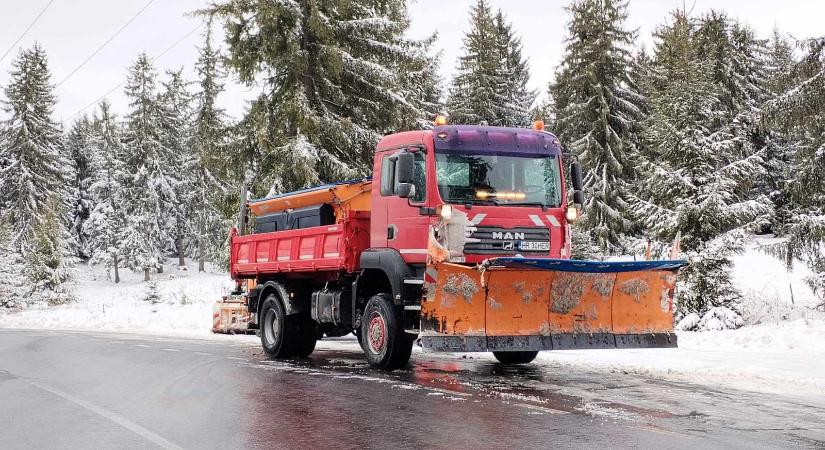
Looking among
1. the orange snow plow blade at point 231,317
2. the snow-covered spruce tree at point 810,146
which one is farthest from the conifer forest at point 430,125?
the orange snow plow blade at point 231,317

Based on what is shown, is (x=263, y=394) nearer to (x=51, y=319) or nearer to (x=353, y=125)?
(x=353, y=125)

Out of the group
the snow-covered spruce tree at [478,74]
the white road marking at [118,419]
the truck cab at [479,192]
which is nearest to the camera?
the white road marking at [118,419]

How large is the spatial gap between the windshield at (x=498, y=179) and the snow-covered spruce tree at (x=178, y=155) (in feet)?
177

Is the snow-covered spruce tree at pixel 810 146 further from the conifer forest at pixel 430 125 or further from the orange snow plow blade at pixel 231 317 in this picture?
the orange snow plow blade at pixel 231 317

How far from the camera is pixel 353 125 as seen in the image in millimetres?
A: 23594

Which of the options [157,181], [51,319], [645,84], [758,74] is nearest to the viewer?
[51,319]

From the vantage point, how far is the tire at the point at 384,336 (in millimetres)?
10859

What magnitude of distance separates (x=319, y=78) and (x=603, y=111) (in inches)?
622

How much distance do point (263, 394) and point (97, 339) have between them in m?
11.2

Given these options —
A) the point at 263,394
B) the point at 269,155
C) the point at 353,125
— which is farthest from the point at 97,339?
the point at 263,394

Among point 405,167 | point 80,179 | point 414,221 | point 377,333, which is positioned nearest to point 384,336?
point 377,333

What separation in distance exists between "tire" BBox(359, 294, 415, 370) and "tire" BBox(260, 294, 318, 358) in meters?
2.44

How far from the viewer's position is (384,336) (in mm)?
11047

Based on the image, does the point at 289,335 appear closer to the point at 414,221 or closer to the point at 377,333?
the point at 377,333
